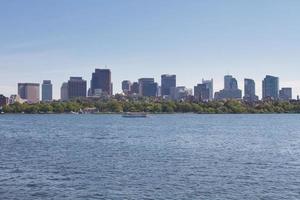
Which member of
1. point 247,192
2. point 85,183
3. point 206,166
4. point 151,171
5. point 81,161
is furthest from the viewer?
point 81,161

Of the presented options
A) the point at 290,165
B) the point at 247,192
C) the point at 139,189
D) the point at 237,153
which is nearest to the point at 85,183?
the point at 139,189

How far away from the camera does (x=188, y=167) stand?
58.7 m

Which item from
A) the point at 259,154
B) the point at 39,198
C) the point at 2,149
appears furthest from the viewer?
the point at 2,149

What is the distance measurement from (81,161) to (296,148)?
34.1 metres

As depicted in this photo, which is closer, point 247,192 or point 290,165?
point 247,192

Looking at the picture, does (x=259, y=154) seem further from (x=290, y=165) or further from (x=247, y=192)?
(x=247, y=192)

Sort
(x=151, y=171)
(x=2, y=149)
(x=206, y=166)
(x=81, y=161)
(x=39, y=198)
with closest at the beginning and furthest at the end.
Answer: (x=39, y=198) → (x=151, y=171) → (x=206, y=166) → (x=81, y=161) → (x=2, y=149)

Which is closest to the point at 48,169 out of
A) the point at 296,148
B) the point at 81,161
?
the point at 81,161

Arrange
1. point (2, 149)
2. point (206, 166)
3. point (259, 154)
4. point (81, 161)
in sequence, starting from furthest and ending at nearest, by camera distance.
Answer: point (2, 149)
point (259, 154)
point (81, 161)
point (206, 166)

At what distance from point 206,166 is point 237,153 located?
612 inches

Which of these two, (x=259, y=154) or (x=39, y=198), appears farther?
(x=259, y=154)

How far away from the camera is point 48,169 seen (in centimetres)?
5703

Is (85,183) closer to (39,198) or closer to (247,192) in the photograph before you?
(39,198)

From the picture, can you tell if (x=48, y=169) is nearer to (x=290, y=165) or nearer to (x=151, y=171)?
(x=151, y=171)
